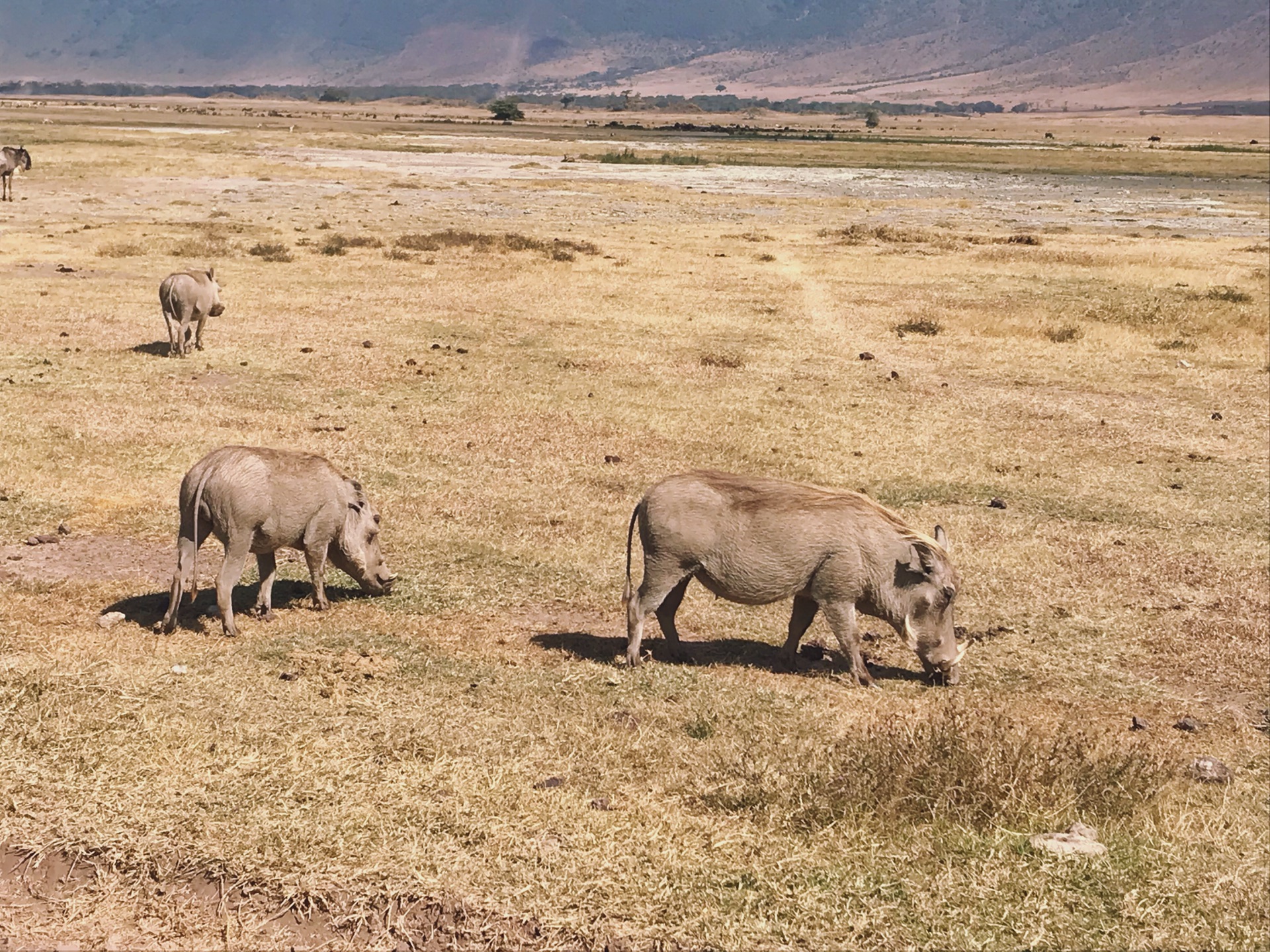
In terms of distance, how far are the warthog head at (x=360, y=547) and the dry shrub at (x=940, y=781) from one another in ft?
14.0

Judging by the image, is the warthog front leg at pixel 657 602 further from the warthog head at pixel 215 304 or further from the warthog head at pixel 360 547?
the warthog head at pixel 215 304

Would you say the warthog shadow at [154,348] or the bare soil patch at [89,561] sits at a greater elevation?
the warthog shadow at [154,348]

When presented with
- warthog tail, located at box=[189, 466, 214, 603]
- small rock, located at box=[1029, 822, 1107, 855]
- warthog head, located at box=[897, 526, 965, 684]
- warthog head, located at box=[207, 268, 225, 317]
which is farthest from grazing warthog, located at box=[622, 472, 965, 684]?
warthog head, located at box=[207, 268, 225, 317]

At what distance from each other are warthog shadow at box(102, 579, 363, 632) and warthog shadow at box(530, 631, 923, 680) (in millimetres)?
2063

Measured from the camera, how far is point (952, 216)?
5288 cm

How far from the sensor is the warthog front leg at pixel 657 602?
31.3ft

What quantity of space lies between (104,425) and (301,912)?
11.8m

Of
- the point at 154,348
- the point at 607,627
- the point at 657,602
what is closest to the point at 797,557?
the point at 657,602

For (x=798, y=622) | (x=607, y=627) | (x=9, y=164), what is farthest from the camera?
(x=9, y=164)

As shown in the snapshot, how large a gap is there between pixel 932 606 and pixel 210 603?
233 inches

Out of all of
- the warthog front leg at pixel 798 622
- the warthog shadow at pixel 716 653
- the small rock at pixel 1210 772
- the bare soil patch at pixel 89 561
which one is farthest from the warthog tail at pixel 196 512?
the small rock at pixel 1210 772

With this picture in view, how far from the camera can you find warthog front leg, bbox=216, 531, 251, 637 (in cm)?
964

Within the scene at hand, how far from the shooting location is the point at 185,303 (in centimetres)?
1998

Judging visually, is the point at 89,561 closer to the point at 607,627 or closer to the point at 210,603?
the point at 210,603
